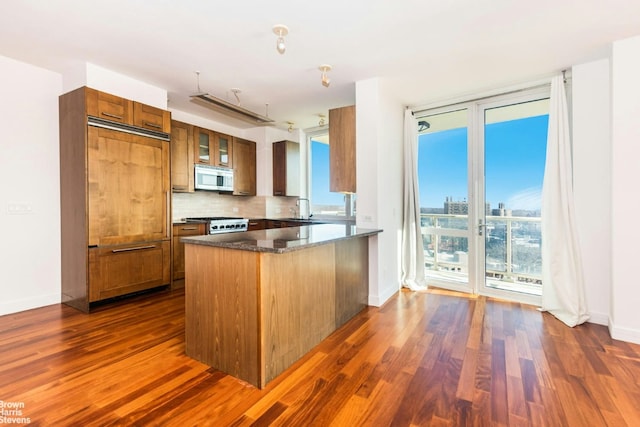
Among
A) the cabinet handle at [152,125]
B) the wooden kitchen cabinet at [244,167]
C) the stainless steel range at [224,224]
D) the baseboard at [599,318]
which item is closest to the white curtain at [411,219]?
the baseboard at [599,318]

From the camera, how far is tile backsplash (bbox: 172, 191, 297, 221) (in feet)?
16.2

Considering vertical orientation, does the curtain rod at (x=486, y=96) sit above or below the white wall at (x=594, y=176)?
above

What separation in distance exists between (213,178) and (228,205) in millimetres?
946

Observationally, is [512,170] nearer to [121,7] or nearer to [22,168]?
[121,7]

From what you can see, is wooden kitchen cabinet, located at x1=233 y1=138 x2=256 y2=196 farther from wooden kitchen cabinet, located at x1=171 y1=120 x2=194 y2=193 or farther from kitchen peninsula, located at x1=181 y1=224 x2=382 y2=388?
kitchen peninsula, located at x1=181 y1=224 x2=382 y2=388

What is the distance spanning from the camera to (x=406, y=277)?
4285 millimetres

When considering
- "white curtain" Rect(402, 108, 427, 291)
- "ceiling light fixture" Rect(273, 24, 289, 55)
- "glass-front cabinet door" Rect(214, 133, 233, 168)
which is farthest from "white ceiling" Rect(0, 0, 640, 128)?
"glass-front cabinet door" Rect(214, 133, 233, 168)

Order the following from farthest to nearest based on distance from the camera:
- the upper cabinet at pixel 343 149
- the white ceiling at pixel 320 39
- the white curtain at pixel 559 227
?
the upper cabinet at pixel 343 149, the white curtain at pixel 559 227, the white ceiling at pixel 320 39

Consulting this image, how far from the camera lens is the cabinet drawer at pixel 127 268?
322 cm

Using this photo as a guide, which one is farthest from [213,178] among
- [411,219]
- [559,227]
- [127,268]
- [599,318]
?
[599,318]

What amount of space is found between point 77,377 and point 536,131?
16.4ft

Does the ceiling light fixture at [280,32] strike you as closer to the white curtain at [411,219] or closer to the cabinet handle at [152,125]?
the cabinet handle at [152,125]

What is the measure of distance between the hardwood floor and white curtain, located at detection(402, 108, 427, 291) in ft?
4.02

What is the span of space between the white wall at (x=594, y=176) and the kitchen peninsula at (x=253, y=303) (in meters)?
2.76
